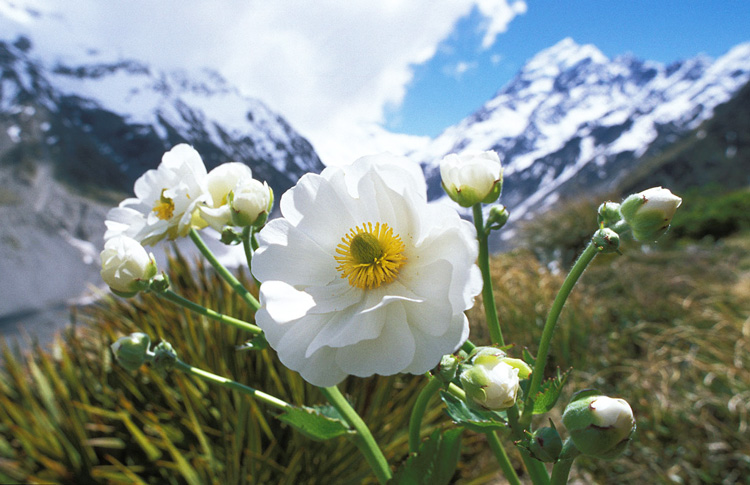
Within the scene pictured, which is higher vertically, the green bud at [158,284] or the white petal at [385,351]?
the green bud at [158,284]

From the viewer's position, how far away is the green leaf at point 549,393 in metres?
0.71

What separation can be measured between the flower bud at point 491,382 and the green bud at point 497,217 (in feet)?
0.80

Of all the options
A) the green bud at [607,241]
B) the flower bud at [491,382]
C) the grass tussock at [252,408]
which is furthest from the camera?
the grass tussock at [252,408]

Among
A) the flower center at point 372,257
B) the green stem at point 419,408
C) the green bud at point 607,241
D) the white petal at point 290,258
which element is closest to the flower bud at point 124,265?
the white petal at point 290,258

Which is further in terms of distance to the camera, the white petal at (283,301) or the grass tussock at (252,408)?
the grass tussock at (252,408)

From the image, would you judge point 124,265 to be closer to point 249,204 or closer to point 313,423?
point 249,204

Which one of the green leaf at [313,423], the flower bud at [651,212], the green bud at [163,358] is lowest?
the green leaf at [313,423]

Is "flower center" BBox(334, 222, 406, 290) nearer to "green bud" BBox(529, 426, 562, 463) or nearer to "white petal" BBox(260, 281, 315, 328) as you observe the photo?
"white petal" BBox(260, 281, 315, 328)

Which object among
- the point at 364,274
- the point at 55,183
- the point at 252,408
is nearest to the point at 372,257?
the point at 364,274

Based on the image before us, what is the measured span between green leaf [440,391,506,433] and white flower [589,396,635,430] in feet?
0.48

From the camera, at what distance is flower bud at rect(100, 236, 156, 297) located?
84cm

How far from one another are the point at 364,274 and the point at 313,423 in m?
0.33

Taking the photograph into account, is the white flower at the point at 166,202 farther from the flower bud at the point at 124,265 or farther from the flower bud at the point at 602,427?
the flower bud at the point at 602,427

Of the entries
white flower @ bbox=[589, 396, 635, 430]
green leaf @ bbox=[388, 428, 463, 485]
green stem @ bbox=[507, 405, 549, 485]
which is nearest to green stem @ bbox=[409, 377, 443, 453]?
green leaf @ bbox=[388, 428, 463, 485]
